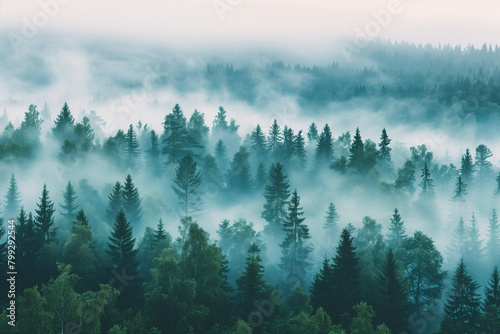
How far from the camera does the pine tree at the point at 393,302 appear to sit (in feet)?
182

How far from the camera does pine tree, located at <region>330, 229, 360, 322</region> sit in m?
56.4

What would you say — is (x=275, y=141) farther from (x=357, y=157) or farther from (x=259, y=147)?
(x=357, y=157)

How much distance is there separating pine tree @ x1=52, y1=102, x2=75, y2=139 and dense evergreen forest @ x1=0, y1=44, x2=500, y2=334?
0.65m

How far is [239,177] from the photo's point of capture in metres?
113

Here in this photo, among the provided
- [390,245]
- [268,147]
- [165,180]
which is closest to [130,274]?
[390,245]

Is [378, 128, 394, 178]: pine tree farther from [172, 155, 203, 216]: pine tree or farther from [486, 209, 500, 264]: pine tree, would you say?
[172, 155, 203, 216]: pine tree

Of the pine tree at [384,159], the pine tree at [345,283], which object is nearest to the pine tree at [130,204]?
the pine tree at [345,283]

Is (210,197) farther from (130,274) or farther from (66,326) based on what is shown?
(66,326)

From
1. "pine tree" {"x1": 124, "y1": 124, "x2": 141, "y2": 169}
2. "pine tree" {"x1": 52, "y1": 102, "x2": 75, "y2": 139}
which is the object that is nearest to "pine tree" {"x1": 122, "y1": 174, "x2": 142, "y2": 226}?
"pine tree" {"x1": 124, "y1": 124, "x2": 141, "y2": 169}

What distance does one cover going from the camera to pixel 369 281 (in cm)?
6166

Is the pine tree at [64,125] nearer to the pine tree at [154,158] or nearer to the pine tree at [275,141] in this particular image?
the pine tree at [154,158]

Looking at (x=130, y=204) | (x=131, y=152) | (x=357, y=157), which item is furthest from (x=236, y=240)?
(x=131, y=152)

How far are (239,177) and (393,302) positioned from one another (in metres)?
61.2

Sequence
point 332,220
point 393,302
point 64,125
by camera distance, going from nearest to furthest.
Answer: point 393,302, point 332,220, point 64,125
